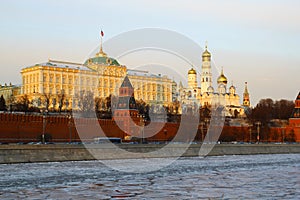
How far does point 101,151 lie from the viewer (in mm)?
29375

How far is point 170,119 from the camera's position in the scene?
56344 mm

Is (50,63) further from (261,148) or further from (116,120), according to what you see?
(261,148)

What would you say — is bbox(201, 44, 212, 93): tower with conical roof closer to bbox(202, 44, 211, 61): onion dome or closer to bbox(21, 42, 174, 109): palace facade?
bbox(202, 44, 211, 61): onion dome

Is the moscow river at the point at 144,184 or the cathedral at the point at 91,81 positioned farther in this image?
the cathedral at the point at 91,81

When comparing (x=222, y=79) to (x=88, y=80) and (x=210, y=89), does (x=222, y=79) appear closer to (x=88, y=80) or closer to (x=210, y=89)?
(x=210, y=89)

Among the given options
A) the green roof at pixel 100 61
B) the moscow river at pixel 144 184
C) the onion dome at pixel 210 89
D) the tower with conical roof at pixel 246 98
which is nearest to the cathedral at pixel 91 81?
the green roof at pixel 100 61

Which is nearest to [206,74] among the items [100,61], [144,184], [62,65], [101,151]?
[100,61]

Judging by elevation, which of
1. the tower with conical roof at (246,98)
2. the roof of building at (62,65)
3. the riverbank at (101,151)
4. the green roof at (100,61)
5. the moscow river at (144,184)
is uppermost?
the green roof at (100,61)

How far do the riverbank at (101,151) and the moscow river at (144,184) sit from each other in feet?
11.9

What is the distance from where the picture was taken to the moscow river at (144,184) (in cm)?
1401

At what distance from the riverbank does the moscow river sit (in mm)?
3642

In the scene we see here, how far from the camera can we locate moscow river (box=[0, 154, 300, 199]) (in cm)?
1401

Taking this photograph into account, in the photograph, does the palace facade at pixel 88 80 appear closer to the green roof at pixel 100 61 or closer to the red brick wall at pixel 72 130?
the green roof at pixel 100 61

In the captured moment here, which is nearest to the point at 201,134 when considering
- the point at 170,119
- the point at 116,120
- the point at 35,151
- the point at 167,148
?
the point at 170,119
